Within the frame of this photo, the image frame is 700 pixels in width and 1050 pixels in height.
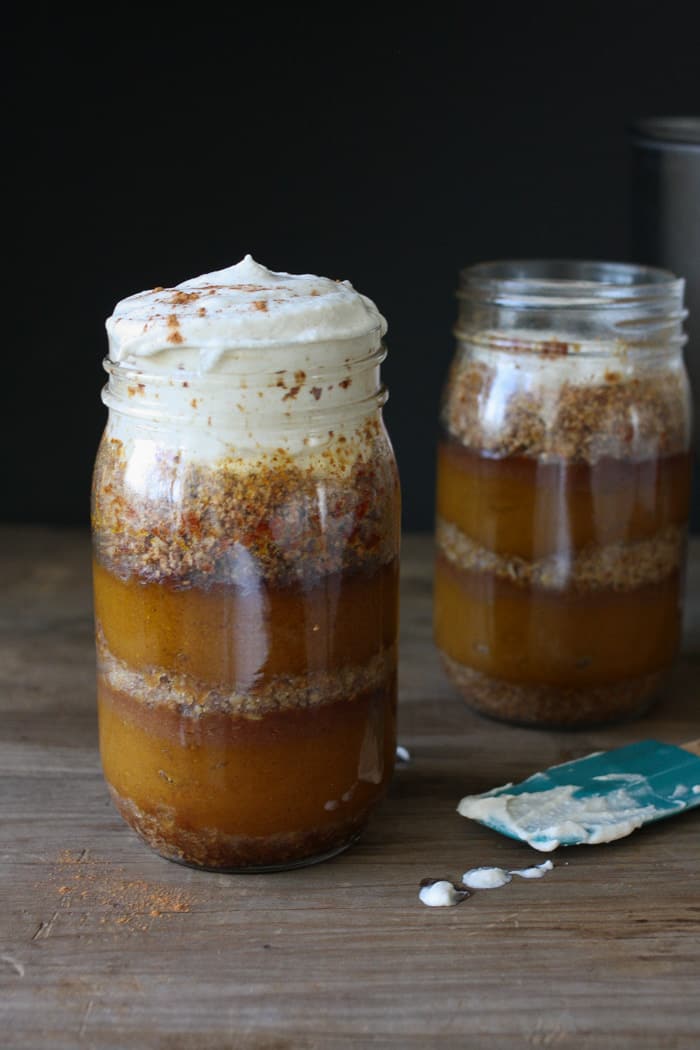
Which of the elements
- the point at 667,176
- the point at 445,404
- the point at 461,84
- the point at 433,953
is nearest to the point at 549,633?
the point at 445,404

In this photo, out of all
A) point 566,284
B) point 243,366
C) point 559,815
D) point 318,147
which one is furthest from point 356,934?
point 318,147

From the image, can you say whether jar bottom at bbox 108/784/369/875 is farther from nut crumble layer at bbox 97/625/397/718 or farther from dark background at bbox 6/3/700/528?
dark background at bbox 6/3/700/528

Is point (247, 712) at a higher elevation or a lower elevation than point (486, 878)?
higher

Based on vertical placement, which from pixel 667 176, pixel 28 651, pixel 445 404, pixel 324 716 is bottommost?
pixel 28 651

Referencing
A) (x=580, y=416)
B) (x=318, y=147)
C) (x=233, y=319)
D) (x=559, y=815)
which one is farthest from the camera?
(x=318, y=147)

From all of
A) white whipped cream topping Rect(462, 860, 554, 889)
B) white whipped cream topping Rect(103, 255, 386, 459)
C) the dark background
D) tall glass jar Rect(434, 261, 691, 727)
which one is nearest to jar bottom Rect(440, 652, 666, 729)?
tall glass jar Rect(434, 261, 691, 727)

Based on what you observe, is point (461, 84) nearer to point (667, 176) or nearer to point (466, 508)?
point (667, 176)

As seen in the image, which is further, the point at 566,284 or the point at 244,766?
the point at 566,284

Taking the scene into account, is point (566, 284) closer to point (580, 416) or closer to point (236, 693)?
point (580, 416)
